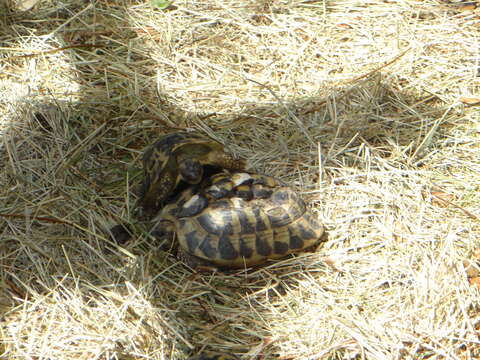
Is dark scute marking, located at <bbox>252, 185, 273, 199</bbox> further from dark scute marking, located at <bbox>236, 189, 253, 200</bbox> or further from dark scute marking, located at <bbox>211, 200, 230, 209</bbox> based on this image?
dark scute marking, located at <bbox>211, 200, 230, 209</bbox>

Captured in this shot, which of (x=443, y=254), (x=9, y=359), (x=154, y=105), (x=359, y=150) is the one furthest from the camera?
(x=154, y=105)

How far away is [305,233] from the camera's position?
137 inches

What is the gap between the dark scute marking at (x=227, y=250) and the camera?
11.0ft

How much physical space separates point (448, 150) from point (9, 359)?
10.0 feet

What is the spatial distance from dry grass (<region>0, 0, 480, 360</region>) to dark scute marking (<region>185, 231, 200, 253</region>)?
0.15 metres

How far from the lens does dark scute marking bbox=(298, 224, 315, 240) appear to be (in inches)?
137

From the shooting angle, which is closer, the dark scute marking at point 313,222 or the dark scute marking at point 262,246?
the dark scute marking at point 262,246

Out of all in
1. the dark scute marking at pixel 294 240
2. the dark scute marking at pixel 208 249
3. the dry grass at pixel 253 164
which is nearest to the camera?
the dry grass at pixel 253 164

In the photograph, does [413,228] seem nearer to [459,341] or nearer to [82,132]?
[459,341]

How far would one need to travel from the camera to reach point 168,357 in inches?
116

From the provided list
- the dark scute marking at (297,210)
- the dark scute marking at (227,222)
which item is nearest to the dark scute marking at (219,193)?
the dark scute marking at (227,222)

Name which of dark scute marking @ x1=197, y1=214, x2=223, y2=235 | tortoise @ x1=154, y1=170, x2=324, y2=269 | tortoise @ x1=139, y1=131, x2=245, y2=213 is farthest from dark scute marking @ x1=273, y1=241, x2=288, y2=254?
tortoise @ x1=139, y1=131, x2=245, y2=213

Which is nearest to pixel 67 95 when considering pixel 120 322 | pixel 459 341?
pixel 120 322

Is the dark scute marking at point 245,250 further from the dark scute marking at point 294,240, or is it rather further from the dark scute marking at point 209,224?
the dark scute marking at point 294,240
